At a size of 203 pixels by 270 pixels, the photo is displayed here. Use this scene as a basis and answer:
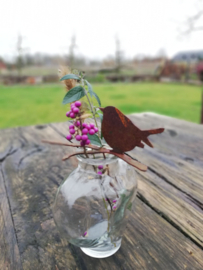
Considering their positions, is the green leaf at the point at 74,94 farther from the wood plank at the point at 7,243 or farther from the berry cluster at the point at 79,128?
the wood plank at the point at 7,243

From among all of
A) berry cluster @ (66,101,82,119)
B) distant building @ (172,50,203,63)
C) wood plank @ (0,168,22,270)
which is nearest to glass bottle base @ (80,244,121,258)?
wood plank @ (0,168,22,270)

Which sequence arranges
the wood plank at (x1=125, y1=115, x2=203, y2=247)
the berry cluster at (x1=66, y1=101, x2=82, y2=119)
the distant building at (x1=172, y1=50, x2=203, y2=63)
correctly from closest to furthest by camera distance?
1. the berry cluster at (x1=66, y1=101, x2=82, y2=119)
2. the wood plank at (x1=125, y1=115, x2=203, y2=247)
3. the distant building at (x1=172, y1=50, x2=203, y2=63)

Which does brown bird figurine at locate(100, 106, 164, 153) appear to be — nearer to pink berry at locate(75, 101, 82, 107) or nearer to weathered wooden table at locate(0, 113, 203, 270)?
pink berry at locate(75, 101, 82, 107)

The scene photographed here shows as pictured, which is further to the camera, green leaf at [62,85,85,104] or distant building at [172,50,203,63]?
distant building at [172,50,203,63]

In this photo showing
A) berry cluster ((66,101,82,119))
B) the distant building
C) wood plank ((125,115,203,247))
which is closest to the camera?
berry cluster ((66,101,82,119))

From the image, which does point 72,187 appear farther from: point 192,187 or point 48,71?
point 48,71

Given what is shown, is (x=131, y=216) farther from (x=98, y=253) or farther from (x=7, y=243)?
(x=7, y=243)

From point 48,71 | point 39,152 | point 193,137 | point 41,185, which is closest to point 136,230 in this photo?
point 41,185
